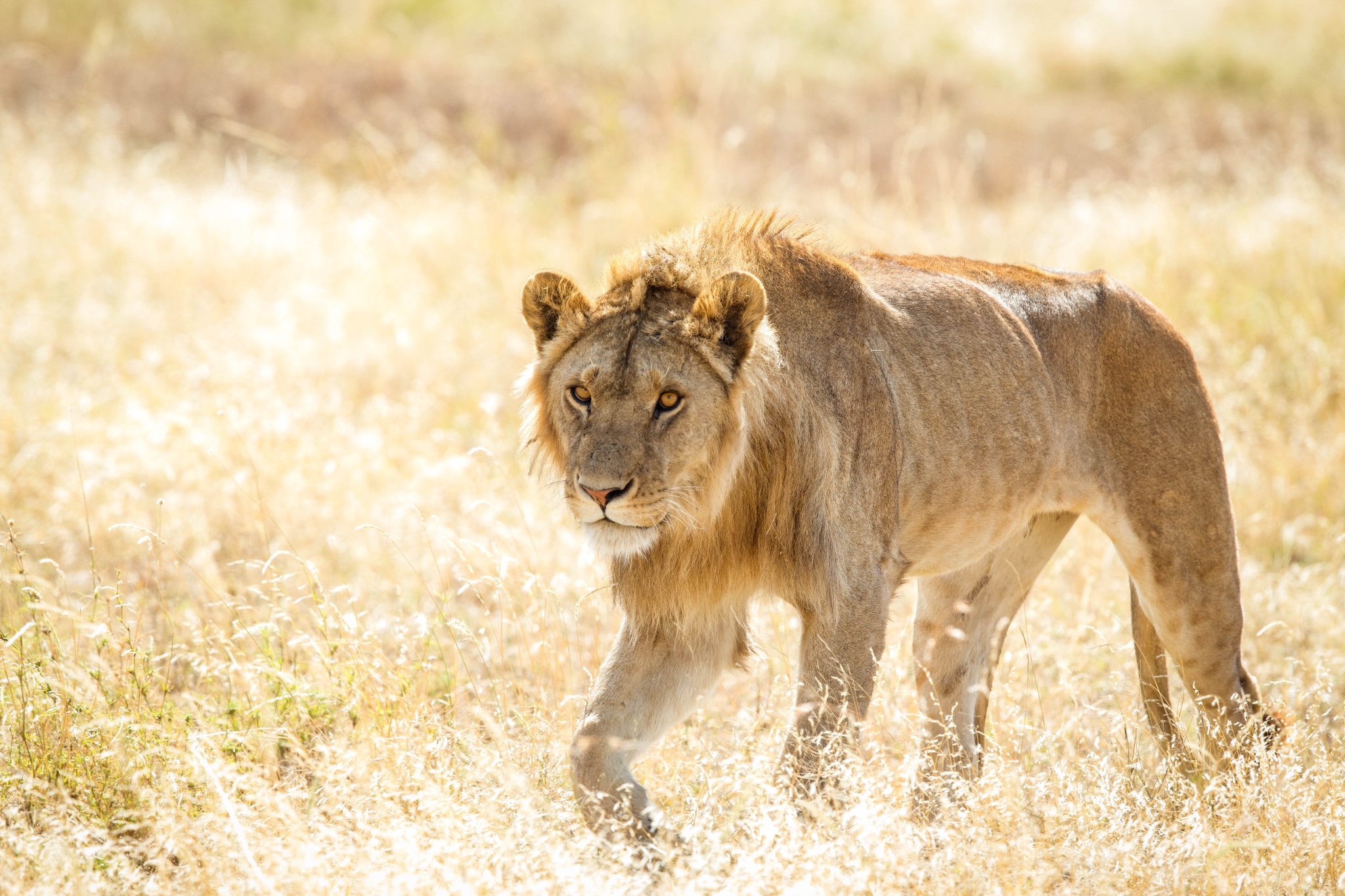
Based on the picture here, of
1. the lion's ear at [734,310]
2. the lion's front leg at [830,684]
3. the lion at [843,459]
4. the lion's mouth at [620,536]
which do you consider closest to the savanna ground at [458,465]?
the lion's front leg at [830,684]

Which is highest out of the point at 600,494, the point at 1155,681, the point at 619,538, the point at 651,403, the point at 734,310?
the point at 734,310

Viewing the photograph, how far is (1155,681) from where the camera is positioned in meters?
4.65

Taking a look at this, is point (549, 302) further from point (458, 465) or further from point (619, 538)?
point (458, 465)

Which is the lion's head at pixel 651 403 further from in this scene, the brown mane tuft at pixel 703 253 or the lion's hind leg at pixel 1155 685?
the lion's hind leg at pixel 1155 685

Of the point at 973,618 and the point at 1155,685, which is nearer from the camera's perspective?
the point at 1155,685

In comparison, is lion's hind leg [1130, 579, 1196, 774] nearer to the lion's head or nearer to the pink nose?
the lion's head

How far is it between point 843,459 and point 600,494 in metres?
0.78

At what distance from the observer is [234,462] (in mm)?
6695

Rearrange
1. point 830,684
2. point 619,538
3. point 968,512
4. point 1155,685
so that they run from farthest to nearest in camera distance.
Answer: point 1155,685, point 968,512, point 830,684, point 619,538

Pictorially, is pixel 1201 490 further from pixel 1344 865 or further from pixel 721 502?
pixel 721 502

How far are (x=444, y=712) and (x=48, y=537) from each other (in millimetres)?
2824

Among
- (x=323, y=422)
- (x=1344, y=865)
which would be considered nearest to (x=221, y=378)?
(x=323, y=422)

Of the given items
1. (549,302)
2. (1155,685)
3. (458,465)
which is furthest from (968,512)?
(458,465)

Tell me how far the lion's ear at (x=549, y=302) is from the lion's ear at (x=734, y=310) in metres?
0.40
